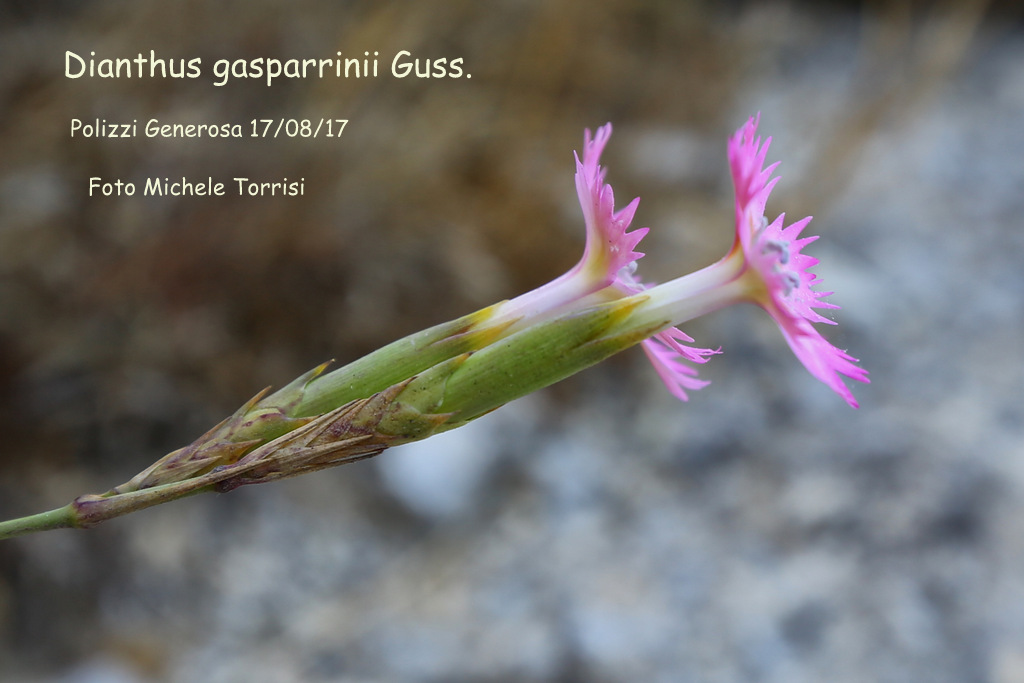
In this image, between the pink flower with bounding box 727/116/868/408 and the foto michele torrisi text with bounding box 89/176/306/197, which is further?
the foto michele torrisi text with bounding box 89/176/306/197

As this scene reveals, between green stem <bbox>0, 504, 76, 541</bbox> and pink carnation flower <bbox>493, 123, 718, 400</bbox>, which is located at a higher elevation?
pink carnation flower <bbox>493, 123, 718, 400</bbox>

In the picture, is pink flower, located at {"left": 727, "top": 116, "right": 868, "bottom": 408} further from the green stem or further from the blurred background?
the blurred background

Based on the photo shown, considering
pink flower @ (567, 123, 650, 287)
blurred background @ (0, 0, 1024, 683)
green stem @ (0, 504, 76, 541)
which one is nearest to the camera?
green stem @ (0, 504, 76, 541)

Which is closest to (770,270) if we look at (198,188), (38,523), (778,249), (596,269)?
(778,249)

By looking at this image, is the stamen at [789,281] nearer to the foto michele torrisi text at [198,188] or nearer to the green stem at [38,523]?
the green stem at [38,523]

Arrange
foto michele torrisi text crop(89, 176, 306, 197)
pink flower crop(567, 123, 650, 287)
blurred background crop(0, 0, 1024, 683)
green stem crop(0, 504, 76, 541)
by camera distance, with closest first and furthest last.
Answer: green stem crop(0, 504, 76, 541) < pink flower crop(567, 123, 650, 287) < blurred background crop(0, 0, 1024, 683) < foto michele torrisi text crop(89, 176, 306, 197)

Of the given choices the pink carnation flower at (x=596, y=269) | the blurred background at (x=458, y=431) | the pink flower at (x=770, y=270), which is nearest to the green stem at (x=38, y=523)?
the pink carnation flower at (x=596, y=269)

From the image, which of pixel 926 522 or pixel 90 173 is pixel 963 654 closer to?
pixel 926 522

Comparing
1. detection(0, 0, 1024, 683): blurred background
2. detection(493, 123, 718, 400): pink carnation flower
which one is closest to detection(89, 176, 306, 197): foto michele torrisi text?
detection(0, 0, 1024, 683): blurred background
